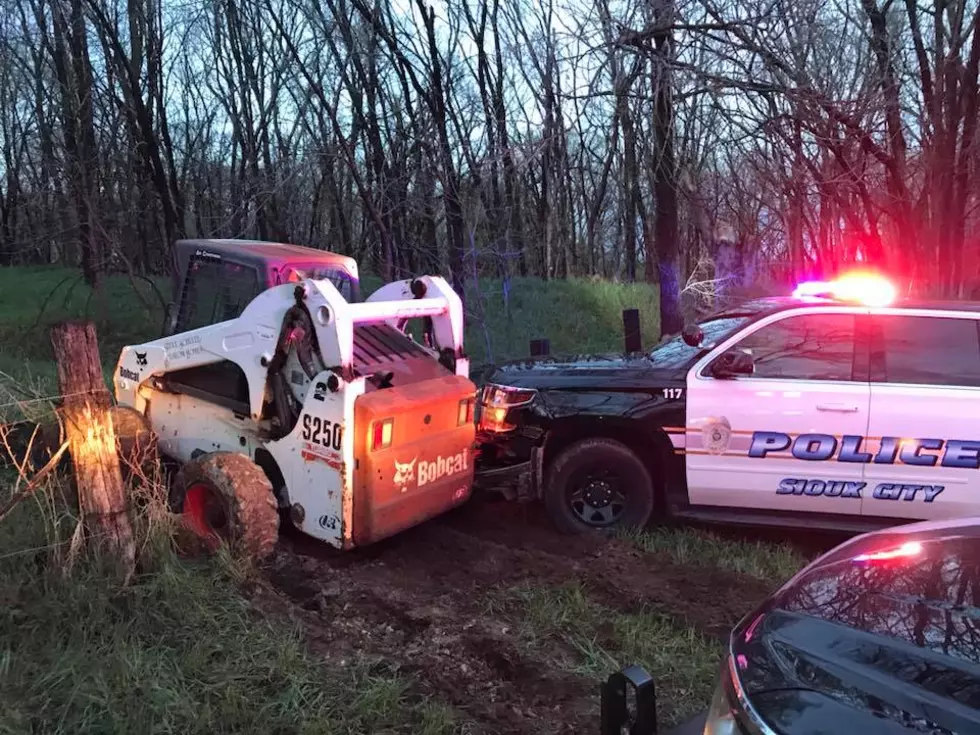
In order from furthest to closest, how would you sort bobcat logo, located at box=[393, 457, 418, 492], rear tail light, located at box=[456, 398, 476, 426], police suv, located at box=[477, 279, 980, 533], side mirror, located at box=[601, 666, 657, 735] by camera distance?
rear tail light, located at box=[456, 398, 476, 426] → police suv, located at box=[477, 279, 980, 533] → bobcat logo, located at box=[393, 457, 418, 492] → side mirror, located at box=[601, 666, 657, 735]

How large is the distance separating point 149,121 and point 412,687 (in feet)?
56.9

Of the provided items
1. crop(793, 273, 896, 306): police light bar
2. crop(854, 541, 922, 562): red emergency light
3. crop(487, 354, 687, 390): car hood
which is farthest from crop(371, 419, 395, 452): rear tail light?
crop(793, 273, 896, 306): police light bar

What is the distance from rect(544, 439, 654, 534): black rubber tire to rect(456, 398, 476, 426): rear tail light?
74 centimetres

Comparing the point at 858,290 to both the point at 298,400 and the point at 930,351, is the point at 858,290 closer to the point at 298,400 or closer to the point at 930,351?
the point at 930,351

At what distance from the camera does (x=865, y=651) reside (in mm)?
2072

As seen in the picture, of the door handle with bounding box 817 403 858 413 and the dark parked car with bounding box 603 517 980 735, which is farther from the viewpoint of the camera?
the door handle with bounding box 817 403 858 413

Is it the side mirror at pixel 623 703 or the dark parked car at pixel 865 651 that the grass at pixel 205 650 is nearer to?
the side mirror at pixel 623 703

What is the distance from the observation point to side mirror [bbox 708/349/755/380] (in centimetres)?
564

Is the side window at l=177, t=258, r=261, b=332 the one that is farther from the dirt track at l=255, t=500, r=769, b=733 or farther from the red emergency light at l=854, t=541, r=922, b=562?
the red emergency light at l=854, t=541, r=922, b=562

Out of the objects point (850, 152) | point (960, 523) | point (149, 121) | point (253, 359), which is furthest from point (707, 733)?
point (149, 121)

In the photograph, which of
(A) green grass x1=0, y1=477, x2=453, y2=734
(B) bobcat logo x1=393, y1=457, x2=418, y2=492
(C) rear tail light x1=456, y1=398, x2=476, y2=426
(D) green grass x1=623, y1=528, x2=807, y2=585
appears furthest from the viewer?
(C) rear tail light x1=456, y1=398, x2=476, y2=426

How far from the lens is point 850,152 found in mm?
10672

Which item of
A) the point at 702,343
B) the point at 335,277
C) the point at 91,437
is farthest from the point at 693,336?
the point at 91,437

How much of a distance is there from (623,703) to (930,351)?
405cm
